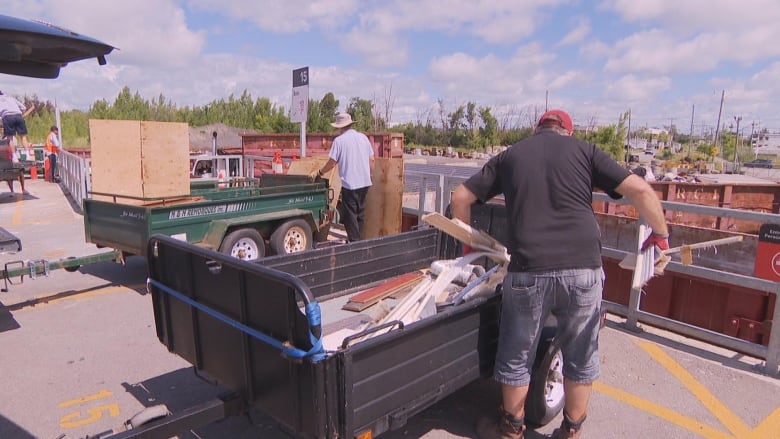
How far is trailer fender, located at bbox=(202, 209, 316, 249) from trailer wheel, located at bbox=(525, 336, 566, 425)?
4250 mm

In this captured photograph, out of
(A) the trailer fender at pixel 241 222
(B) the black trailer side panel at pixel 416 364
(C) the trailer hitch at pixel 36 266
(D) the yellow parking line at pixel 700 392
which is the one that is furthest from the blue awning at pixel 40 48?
(D) the yellow parking line at pixel 700 392

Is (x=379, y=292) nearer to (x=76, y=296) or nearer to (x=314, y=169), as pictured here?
(x=76, y=296)

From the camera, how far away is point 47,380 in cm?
418

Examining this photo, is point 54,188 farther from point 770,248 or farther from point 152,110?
point 152,110

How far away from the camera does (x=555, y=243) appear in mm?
2965

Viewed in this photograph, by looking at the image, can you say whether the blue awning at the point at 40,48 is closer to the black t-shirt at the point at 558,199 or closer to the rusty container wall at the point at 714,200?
the black t-shirt at the point at 558,199

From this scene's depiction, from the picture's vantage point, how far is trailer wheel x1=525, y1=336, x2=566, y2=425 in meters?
3.34

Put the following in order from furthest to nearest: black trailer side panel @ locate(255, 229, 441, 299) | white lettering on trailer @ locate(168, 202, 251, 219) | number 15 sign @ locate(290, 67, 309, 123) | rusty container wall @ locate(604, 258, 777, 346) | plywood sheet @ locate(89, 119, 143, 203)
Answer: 1. number 15 sign @ locate(290, 67, 309, 123)
2. plywood sheet @ locate(89, 119, 143, 203)
3. white lettering on trailer @ locate(168, 202, 251, 219)
4. rusty container wall @ locate(604, 258, 777, 346)
5. black trailer side panel @ locate(255, 229, 441, 299)

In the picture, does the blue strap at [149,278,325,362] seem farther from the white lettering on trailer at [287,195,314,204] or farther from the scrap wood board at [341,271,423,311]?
the white lettering on trailer at [287,195,314,204]

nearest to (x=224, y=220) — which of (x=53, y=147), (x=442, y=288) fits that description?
(x=442, y=288)

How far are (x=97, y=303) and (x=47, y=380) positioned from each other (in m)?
1.88

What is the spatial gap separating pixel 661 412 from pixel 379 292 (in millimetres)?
2292

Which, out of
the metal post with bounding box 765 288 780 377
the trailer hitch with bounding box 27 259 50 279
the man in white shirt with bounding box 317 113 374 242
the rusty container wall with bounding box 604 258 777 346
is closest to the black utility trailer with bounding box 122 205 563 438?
the metal post with bounding box 765 288 780 377

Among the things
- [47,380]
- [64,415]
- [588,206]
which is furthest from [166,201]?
[588,206]
